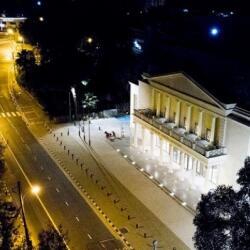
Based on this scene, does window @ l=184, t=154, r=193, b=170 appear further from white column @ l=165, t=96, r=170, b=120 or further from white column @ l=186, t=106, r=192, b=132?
white column @ l=165, t=96, r=170, b=120

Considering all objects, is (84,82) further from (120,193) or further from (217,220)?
(217,220)

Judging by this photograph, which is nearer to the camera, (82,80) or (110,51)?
(82,80)

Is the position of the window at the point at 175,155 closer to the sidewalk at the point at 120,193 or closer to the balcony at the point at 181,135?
the balcony at the point at 181,135

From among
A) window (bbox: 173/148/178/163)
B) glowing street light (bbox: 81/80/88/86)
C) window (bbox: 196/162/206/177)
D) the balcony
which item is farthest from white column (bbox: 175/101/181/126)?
glowing street light (bbox: 81/80/88/86)

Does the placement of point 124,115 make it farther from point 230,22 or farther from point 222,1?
point 222,1

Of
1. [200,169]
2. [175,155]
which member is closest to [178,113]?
[175,155]

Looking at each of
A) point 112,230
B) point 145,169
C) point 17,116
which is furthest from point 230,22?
point 112,230
